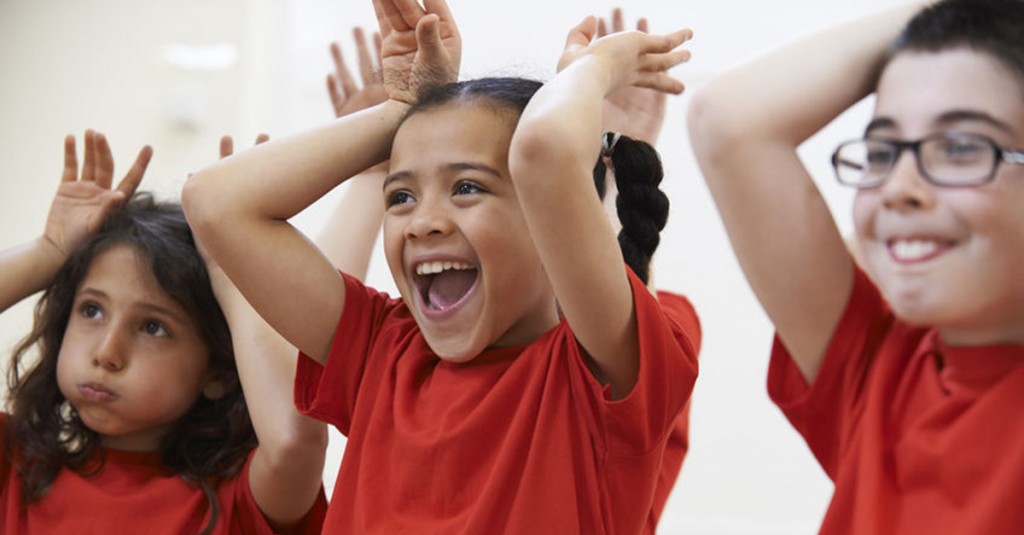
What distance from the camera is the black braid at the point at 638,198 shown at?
1.15m

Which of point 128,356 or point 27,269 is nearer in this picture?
point 128,356

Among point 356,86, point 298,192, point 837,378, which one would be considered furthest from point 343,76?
point 837,378

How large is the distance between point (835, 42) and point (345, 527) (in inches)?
25.2

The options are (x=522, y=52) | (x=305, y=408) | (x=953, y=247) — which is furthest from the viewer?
(x=522, y=52)

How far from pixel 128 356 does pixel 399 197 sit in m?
0.51

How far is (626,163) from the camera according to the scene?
3.76ft

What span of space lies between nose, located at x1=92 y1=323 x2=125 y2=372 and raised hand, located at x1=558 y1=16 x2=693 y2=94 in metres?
0.69

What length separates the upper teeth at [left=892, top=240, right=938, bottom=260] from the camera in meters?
0.79

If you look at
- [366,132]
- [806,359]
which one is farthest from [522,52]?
[806,359]

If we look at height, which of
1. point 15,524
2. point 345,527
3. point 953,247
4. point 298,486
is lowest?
point 15,524

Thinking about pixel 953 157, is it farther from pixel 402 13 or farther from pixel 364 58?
pixel 364 58

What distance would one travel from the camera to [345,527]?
3.57 feet

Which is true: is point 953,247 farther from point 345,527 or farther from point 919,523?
point 345,527

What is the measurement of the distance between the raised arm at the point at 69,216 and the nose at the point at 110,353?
203 millimetres
